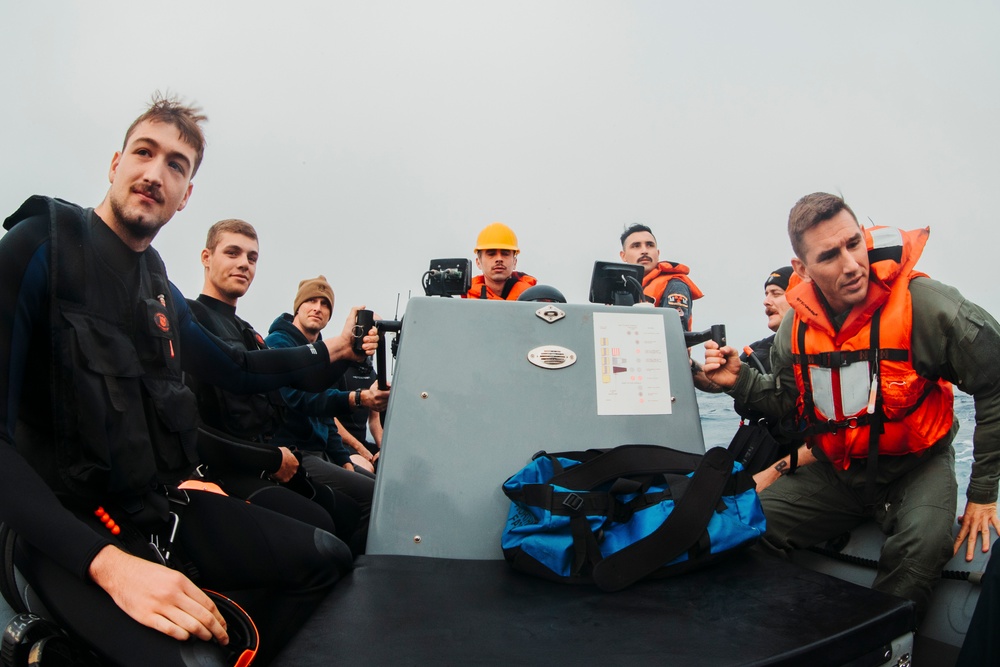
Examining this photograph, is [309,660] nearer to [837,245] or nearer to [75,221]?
[75,221]

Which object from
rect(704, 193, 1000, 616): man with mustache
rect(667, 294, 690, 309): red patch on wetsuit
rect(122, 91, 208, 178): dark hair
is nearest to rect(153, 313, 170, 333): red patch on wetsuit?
rect(122, 91, 208, 178): dark hair

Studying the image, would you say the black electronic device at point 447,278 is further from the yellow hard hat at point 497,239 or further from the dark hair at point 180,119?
the yellow hard hat at point 497,239

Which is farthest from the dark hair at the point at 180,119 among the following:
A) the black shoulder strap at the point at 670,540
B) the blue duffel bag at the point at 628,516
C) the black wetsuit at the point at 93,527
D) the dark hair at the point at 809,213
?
the dark hair at the point at 809,213

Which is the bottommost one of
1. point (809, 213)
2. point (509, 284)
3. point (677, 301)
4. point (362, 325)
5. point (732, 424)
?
point (732, 424)

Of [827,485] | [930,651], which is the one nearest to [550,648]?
[930,651]

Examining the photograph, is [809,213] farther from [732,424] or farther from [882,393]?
[732,424]

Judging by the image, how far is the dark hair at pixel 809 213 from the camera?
1.98 metres

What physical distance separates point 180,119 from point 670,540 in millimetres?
1561

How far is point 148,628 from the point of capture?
107 cm

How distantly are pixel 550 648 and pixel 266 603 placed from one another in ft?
2.60

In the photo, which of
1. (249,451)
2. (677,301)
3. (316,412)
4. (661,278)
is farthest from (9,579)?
(661,278)

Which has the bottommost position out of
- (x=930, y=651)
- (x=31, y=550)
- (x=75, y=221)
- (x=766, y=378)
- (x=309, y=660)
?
(x=930, y=651)

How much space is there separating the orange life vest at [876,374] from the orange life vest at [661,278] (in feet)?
7.29

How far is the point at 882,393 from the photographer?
6.06ft
